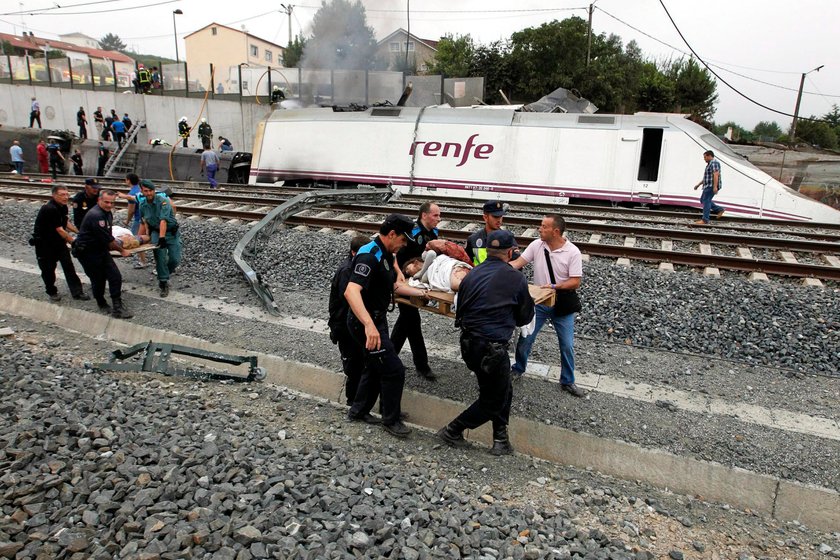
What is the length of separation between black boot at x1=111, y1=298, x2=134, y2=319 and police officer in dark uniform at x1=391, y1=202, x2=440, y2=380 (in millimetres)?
4026

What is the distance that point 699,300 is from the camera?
22.6ft

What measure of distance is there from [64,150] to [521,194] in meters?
→ 19.2

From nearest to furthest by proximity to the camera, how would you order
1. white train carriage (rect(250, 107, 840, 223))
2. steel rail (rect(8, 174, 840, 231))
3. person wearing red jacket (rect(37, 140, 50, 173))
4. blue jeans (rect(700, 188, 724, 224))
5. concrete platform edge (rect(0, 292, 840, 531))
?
concrete platform edge (rect(0, 292, 840, 531)) → blue jeans (rect(700, 188, 724, 224)) → steel rail (rect(8, 174, 840, 231)) → white train carriage (rect(250, 107, 840, 223)) → person wearing red jacket (rect(37, 140, 50, 173))

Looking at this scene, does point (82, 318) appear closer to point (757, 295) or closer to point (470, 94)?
point (757, 295)

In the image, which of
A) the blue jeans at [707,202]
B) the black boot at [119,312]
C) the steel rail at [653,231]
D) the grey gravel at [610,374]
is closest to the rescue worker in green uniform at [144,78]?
the steel rail at [653,231]

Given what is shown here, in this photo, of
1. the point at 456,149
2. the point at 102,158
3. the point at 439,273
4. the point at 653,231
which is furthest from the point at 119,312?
the point at 102,158

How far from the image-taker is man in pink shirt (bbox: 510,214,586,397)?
503 cm

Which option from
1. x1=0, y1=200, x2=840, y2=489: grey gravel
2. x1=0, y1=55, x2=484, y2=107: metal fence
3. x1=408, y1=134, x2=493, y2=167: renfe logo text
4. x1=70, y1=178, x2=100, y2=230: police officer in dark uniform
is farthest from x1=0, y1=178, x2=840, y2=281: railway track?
x1=0, y1=55, x2=484, y2=107: metal fence

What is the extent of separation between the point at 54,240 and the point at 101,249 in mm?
1042

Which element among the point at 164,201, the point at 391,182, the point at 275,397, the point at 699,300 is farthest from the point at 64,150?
the point at 699,300

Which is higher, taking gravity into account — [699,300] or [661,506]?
[699,300]

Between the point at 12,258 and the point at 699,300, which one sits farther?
the point at 12,258

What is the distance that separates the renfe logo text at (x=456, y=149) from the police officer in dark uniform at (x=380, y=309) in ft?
37.8

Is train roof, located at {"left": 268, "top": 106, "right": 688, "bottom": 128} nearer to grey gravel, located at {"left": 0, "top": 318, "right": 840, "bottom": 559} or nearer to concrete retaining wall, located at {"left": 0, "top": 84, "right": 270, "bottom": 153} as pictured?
concrete retaining wall, located at {"left": 0, "top": 84, "right": 270, "bottom": 153}
